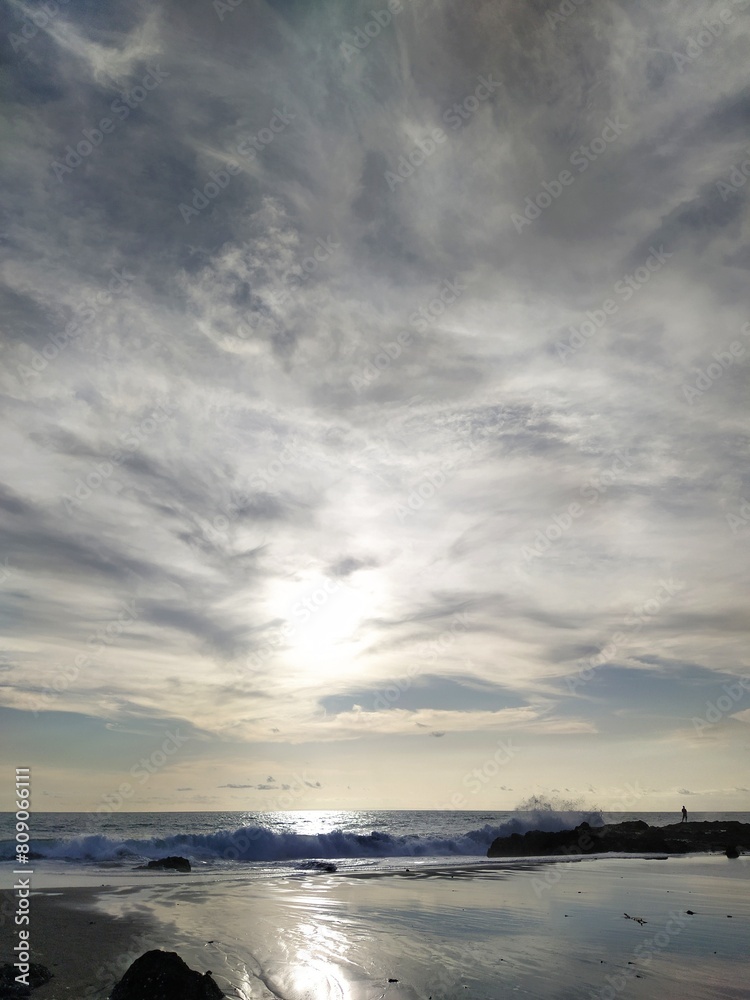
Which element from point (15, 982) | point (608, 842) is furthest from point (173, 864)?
point (608, 842)

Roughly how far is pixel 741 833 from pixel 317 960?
183ft

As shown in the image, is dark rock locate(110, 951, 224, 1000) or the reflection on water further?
the reflection on water

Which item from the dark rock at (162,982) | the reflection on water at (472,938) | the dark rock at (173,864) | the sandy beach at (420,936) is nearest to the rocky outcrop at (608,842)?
the sandy beach at (420,936)

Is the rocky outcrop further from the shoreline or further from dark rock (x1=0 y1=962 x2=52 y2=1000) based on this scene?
dark rock (x1=0 y1=962 x2=52 y2=1000)

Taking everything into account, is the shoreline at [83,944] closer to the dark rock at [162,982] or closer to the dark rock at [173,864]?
the dark rock at [162,982]

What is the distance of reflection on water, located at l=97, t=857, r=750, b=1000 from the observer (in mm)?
12742

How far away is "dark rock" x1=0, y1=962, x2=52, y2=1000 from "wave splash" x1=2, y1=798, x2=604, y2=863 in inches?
1531

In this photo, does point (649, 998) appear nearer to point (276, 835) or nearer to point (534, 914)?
point (534, 914)

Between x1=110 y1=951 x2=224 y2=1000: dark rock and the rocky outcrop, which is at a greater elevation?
x1=110 y1=951 x2=224 y2=1000: dark rock

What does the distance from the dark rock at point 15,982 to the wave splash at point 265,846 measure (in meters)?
38.9

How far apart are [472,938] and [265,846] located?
4123 centimetres

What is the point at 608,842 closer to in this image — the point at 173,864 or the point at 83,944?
the point at 173,864

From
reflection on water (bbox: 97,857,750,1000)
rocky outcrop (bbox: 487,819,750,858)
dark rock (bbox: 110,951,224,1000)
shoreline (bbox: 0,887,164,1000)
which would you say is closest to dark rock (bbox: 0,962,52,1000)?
shoreline (bbox: 0,887,164,1000)

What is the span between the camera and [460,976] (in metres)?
13.3
